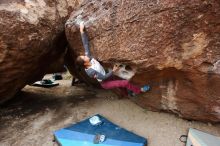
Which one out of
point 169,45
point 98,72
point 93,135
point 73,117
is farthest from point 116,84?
point 73,117

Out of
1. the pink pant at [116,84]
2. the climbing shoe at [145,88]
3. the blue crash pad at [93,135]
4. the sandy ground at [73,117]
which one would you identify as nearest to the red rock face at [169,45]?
the climbing shoe at [145,88]

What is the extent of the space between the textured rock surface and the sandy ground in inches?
25.5

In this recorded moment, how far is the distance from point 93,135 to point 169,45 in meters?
2.01

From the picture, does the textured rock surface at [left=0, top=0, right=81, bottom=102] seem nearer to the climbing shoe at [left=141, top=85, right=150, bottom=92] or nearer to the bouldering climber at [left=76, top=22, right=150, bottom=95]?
the bouldering climber at [left=76, top=22, right=150, bottom=95]

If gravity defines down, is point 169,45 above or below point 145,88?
above

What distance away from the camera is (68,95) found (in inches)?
290

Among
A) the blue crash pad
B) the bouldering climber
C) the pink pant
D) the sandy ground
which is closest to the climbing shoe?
the bouldering climber

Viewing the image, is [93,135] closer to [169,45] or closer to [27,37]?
[169,45]

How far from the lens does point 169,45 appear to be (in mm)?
4418

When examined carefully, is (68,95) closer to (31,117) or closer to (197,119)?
(31,117)

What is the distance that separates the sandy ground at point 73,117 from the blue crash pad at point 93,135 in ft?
0.81

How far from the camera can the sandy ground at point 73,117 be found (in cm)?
518

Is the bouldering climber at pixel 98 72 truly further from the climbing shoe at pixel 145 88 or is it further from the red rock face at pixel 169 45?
the red rock face at pixel 169 45

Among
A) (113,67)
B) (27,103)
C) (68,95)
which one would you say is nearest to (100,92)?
(68,95)
